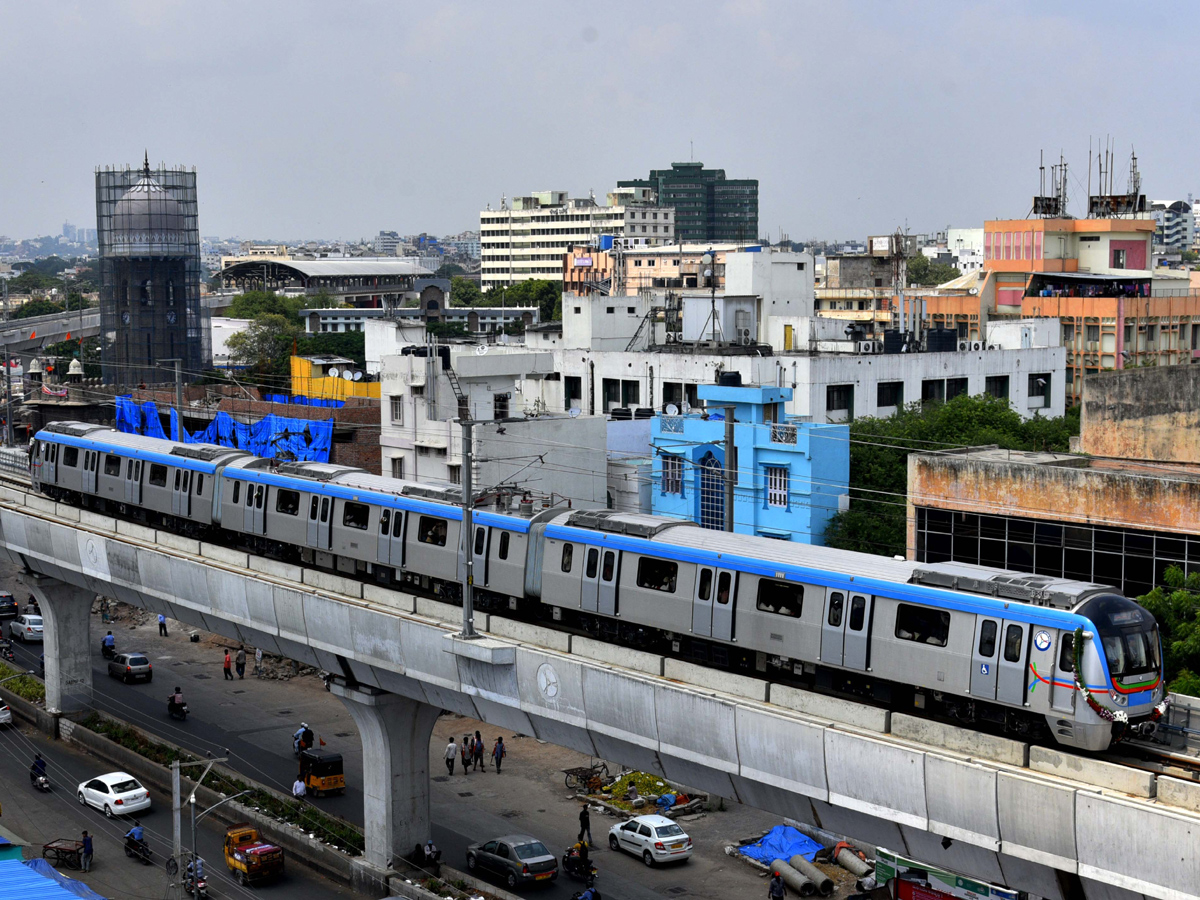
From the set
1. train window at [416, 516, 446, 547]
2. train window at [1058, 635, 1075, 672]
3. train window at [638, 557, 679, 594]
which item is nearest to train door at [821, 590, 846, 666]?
train window at [638, 557, 679, 594]

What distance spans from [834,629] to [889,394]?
1395 inches

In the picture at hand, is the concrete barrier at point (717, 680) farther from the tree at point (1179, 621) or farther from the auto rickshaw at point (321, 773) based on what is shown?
the auto rickshaw at point (321, 773)

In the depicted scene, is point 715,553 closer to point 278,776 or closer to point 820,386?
point 278,776

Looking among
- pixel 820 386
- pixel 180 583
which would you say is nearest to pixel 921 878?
pixel 180 583

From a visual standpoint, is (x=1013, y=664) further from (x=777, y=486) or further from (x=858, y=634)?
(x=777, y=486)

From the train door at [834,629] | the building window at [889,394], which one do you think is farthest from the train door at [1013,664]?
the building window at [889,394]

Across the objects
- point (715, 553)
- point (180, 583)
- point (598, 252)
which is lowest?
point (180, 583)

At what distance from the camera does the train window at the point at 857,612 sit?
2103cm

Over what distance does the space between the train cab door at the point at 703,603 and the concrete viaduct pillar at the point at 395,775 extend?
9.56m

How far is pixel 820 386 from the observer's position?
2095 inches

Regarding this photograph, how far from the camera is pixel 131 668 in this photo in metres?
49.2

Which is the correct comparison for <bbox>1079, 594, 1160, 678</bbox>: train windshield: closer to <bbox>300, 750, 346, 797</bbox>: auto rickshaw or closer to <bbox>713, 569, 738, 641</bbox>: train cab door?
<bbox>713, 569, 738, 641</bbox>: train cab door

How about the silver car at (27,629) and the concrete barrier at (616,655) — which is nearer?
the concrete barrier at (616,655)

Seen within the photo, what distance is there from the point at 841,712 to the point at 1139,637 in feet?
13.7
